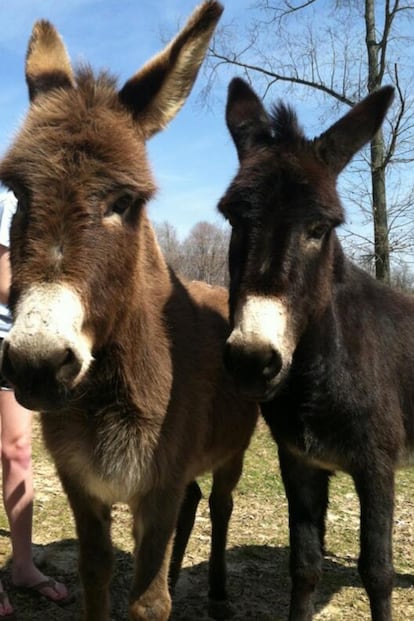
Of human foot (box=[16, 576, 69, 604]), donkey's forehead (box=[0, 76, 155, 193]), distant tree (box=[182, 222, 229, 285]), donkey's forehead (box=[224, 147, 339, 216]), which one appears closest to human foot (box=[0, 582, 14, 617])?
human foot (box=[16, 576, 69, 604])

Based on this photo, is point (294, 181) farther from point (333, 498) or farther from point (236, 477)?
point (333, 498)

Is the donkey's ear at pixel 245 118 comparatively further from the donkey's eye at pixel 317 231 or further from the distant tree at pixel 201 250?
the distant tree at pixel 201 250

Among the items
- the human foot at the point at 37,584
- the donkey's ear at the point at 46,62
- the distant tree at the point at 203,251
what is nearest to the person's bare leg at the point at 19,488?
the human foot at the point at 37,584

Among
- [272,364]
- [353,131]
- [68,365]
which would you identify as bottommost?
[68,365]

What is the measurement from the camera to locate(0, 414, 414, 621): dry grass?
14.2 feet

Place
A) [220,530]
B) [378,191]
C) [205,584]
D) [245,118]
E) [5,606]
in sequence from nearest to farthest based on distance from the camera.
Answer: [245,118], [5,606], [220,530], [205,584], [378,191]

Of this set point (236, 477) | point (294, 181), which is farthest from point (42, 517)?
point (294, 181)

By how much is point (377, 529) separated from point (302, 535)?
568mm

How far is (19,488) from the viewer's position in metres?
4.16

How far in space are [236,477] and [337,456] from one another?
127cm

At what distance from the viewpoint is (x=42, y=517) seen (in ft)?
18.5

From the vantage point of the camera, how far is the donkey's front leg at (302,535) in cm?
377

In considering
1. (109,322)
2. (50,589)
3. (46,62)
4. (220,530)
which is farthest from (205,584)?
(46,62)

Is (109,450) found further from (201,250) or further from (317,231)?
(201,250)
